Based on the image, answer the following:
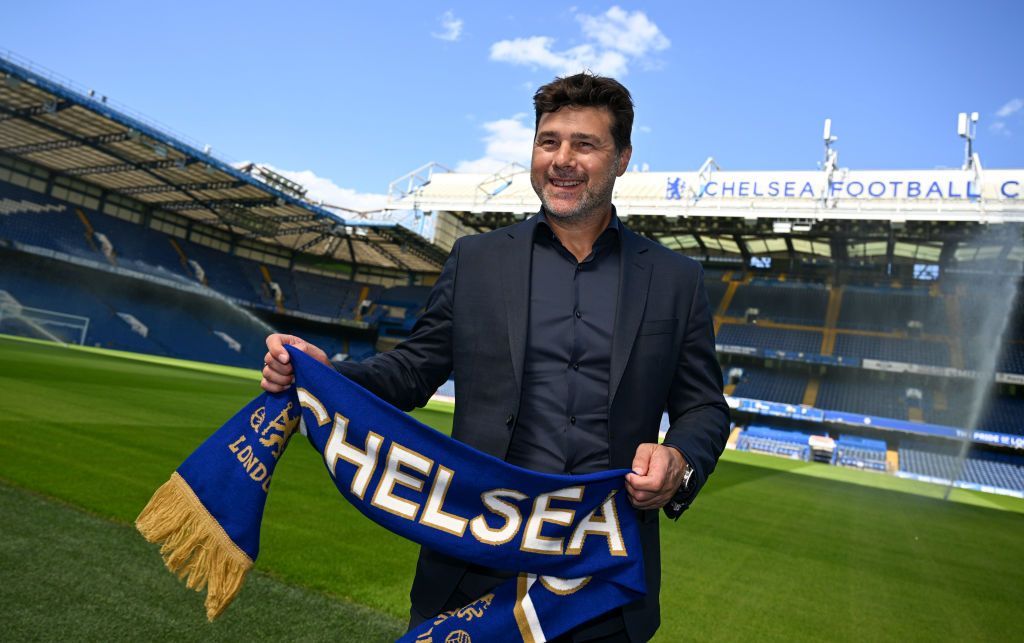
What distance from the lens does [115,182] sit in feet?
115

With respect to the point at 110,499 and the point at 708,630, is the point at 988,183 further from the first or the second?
the point at 110,499

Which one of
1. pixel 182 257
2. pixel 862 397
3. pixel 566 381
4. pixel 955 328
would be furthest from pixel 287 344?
pixel 182 257

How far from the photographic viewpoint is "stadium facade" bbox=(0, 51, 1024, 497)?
28031 millimetres

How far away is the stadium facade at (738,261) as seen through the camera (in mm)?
28031

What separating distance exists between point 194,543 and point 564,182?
138 cm

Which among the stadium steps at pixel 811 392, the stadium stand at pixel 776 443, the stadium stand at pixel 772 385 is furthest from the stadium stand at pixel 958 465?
the stadium stand at pixel 772 385

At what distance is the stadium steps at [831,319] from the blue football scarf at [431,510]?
36717mm

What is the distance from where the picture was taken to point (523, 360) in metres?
1.84

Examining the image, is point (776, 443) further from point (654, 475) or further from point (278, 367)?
point (278, 367)

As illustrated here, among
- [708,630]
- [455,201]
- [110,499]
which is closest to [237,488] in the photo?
[708,630]

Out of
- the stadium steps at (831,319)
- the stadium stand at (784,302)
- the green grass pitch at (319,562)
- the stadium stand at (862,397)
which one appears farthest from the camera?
the stadium stand at (784,302)

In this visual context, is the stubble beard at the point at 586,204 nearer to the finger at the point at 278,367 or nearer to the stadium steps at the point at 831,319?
the finger at the point at 278,367

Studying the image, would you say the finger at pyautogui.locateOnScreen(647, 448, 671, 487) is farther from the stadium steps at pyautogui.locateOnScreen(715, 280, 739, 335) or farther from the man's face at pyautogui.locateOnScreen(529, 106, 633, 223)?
the stadium steps at pyautogui.locateOnScreen(715, 280, 739, 335)

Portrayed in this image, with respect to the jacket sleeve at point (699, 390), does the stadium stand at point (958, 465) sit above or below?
below
